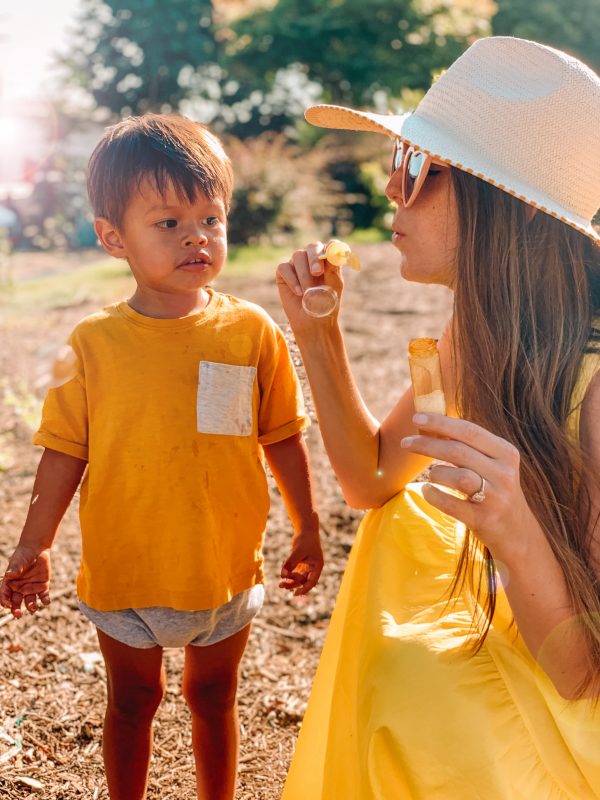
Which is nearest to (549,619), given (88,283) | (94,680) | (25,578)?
(25,578)

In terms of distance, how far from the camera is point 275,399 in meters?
1.96

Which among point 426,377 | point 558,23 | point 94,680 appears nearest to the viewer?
point 426,377

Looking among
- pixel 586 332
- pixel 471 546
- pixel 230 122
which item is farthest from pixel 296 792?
pixel 230 122

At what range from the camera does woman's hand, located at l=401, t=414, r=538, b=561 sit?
146 centimetres

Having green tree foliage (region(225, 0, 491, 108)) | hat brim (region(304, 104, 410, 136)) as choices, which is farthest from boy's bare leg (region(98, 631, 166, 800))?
green tree foliage (region(225, 0, 491, 108))

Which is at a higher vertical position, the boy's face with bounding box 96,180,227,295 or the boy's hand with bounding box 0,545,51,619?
the boy's face with bounding box 96,180,227,295

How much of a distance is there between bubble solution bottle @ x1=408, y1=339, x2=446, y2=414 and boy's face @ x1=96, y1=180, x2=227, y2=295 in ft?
1.70

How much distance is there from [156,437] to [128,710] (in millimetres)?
635

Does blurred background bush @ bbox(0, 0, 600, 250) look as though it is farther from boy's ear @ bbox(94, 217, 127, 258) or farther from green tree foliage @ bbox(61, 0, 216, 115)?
boy's ear @ bbox(94, 217, 127, 258)

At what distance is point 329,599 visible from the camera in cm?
336

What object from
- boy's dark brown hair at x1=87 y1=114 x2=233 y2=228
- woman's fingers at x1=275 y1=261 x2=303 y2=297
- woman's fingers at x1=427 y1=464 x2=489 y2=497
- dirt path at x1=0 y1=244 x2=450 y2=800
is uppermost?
boy's dark brown hair at x1=87 y1=114 x2=233 y2=228

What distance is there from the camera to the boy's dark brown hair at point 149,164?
1787mm

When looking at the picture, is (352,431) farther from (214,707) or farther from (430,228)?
(214,707)

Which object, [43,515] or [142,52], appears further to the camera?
[142,52]
